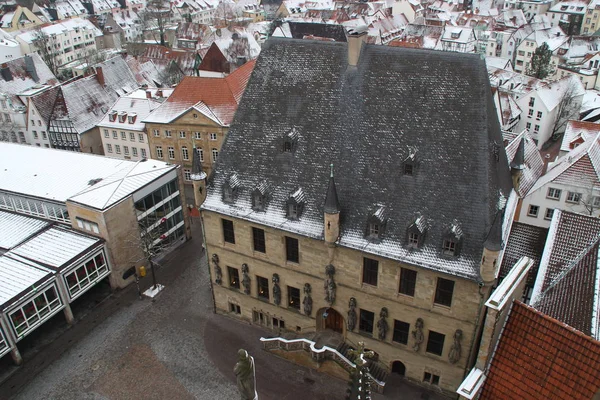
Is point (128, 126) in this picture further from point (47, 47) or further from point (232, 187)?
point (47, 47)

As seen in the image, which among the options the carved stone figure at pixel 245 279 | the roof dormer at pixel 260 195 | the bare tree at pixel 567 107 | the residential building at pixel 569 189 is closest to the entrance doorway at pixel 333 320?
the carved stone figure at pixel 245 279

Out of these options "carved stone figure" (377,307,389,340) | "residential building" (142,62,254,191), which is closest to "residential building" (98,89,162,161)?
"residential building" (142,62,254,191)

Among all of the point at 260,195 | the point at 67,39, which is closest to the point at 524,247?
the point at 260,195

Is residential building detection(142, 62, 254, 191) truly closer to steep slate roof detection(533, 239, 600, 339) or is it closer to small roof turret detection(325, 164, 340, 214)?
small roof turret detection(325, 164, 340, 214)

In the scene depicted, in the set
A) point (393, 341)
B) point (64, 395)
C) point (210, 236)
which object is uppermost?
point (210, 236)

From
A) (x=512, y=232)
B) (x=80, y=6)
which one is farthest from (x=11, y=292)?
(x=80, y=6)

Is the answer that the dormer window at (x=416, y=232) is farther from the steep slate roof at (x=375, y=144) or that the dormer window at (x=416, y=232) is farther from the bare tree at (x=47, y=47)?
the bare tree at (x=47, y=47)

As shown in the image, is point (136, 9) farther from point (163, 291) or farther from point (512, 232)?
point (512, 232)
